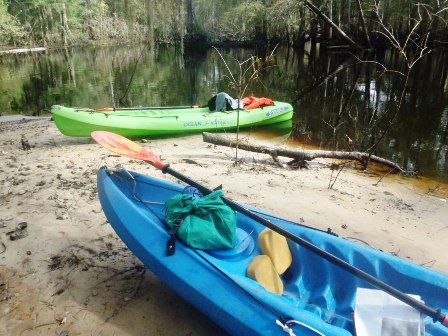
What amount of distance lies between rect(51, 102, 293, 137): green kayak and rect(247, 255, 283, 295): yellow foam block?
4.93 m

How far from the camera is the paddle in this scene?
1824 millimetres

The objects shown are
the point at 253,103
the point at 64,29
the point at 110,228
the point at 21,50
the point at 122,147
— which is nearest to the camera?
the point at 122,147

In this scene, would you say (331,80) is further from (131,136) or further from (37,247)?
(37,247)

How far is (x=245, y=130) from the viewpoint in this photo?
8836 millimetres

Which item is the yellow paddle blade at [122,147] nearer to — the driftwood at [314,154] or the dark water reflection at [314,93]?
the driftwood at [314,154]

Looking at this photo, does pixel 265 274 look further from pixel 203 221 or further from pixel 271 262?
pixel 203 221

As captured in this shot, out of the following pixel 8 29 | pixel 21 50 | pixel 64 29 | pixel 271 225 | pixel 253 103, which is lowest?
pixel 253 103

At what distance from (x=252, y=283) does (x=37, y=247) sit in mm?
1926

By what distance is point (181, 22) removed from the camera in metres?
31.1

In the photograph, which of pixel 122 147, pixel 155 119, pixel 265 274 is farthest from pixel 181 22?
pixel 265 274

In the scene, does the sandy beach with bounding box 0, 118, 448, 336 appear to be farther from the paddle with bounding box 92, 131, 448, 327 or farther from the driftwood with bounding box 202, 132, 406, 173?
the paddle with bounding box 92, 131, 448, 327

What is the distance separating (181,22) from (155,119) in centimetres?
2654

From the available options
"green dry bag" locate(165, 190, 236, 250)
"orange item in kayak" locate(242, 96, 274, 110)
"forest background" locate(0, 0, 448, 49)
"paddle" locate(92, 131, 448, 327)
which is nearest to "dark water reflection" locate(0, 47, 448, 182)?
"orange item in kayak" locate(242, 96, 274, 110)

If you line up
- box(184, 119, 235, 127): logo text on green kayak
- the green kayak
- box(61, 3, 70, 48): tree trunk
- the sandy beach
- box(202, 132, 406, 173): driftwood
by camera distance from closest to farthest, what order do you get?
the sandy beach → box(202, 132, 406, 173): driftwood → the green kayak → box(184, 119, 235, 127): logo text on green kayak → box(61, 3, 70, 48): tree trunk
